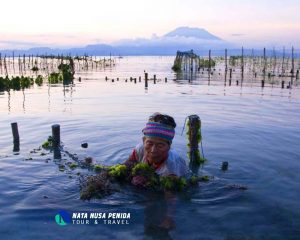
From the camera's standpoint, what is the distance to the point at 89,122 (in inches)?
791

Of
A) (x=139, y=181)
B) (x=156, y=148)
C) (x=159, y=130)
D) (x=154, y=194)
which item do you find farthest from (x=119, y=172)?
(x=159, y=130)

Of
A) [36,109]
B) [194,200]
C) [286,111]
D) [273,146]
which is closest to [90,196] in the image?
[194,200]

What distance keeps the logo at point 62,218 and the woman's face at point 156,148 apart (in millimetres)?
2248

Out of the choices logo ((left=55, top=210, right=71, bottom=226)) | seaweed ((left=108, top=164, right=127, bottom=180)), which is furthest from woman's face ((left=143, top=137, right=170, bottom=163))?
logo ((left=55, top=210, right=71, bottom=226))

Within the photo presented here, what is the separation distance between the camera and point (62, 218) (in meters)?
8.11

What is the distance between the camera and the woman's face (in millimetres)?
7840

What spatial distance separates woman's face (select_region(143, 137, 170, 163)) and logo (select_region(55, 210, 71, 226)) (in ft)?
7.38

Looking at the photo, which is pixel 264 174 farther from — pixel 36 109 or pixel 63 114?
pixel 36 109

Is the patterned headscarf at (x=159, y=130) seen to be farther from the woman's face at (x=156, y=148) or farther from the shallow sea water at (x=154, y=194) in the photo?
the shallow sea water at (x=154, y=194)

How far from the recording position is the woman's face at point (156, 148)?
784 cm

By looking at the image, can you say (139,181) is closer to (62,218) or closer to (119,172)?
(119,172)

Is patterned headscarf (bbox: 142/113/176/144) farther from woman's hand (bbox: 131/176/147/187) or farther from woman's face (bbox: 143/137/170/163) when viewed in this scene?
woman's hand (bbox: 131/176/147/187)

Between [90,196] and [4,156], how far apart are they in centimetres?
573

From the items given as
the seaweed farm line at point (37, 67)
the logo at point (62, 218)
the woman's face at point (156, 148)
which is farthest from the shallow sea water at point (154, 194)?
the seaweed farm line at point (37, 67)
